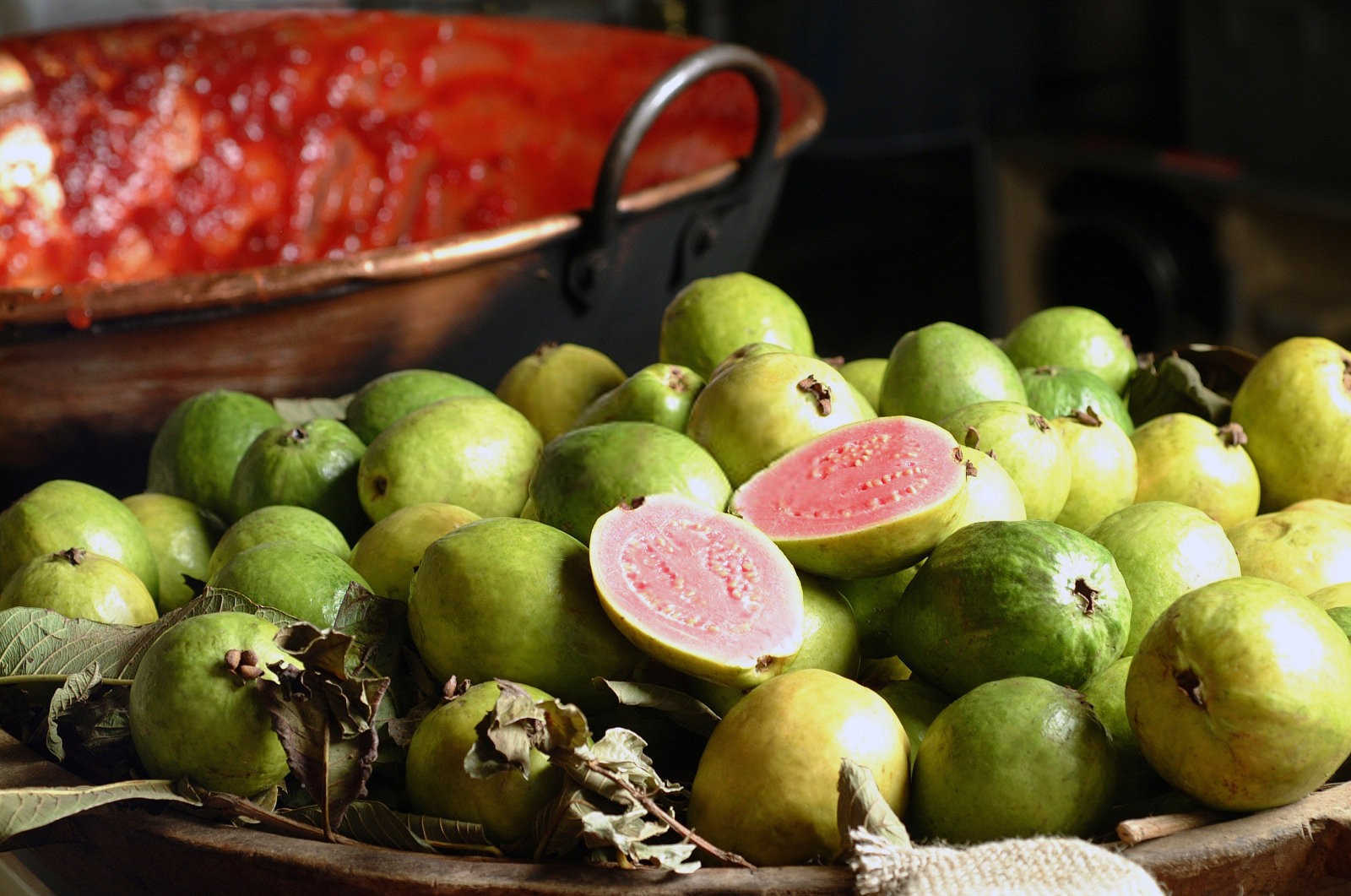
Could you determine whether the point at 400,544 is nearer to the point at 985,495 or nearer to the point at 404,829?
the point at 404,829

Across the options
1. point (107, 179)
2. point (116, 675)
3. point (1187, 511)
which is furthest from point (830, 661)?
point (107, 179)

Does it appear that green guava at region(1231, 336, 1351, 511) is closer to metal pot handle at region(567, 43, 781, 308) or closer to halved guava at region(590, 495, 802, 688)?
halved guava at region(590, 495, 802, 688)

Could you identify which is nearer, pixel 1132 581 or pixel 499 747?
pixel 499 747

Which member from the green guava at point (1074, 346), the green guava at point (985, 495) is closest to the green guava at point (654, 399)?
the green guava at point (985, 495)

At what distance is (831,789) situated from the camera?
0.67 meters

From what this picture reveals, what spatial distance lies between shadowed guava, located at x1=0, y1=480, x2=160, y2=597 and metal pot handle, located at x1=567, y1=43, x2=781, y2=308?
0.76 meters

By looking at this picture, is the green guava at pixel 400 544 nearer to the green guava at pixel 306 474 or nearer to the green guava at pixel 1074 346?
the green guava at pixel 306 474

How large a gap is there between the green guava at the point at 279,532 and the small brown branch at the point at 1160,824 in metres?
0.53

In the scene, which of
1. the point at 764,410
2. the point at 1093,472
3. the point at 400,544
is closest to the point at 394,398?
the point at 400,544

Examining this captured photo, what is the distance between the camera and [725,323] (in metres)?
1.10

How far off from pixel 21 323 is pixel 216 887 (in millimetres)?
946

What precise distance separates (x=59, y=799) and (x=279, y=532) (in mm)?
251

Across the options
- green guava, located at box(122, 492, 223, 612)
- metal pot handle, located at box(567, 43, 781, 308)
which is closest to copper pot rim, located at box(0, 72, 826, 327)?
metal pot handle, located at box(567, 43, 781, 308)

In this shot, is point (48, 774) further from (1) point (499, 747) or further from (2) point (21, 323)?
(2) point (21, 323)
